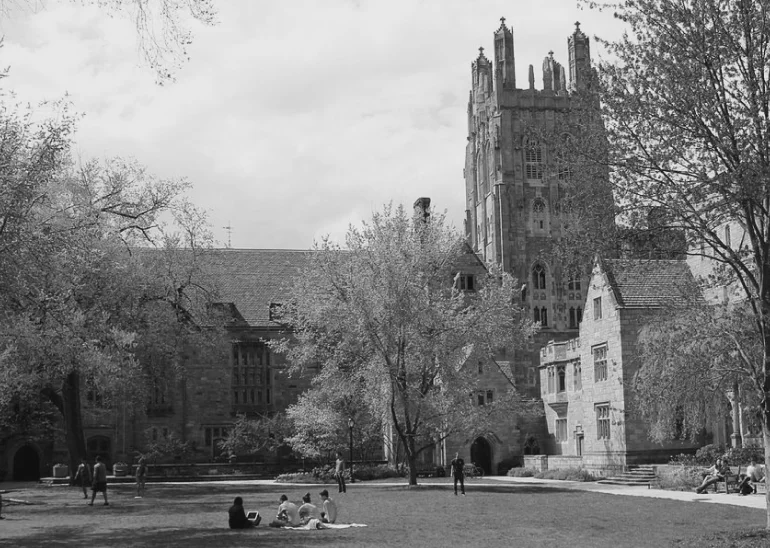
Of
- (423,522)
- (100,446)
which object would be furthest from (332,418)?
(100,446)

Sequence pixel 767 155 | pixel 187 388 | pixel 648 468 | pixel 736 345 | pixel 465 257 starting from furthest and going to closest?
pixel 465 257
pixel 187 388
pixel 648 468
pixel 736 345
pixel 767 155

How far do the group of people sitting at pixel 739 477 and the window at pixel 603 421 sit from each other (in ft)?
39.5

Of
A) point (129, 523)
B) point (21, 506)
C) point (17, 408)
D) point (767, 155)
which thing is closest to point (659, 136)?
point (767, 155)

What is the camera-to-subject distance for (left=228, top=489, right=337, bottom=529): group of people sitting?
2222 cm

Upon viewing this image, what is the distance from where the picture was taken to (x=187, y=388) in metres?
60.3

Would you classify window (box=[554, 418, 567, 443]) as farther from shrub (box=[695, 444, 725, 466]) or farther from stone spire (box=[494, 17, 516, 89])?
stone spire (box=[494, 17, 516, 89])

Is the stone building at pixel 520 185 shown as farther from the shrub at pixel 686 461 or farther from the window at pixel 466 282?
the shrub at pixel 686 461

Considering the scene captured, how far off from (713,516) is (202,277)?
89.5 ft

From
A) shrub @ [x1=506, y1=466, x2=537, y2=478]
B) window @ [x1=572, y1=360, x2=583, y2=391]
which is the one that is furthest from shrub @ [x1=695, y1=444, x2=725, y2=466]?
window @ [x1=572, y1=360, x2=583, y2=391]

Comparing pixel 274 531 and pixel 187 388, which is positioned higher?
pixel 187 388

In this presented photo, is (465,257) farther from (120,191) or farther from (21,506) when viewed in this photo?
(21,506)

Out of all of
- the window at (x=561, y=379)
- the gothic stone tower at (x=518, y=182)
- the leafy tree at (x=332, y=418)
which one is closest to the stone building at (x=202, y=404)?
the leafy tree at (x=332, y=418)

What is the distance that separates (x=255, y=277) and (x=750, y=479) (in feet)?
137

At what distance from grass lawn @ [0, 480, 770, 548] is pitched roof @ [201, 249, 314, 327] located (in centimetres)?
2983
